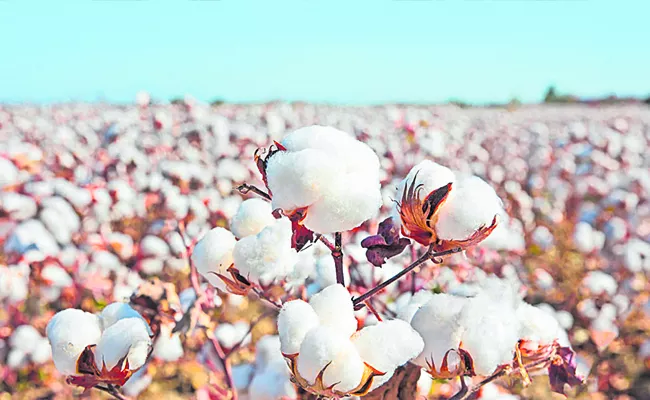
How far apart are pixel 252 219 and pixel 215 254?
0.05 meters

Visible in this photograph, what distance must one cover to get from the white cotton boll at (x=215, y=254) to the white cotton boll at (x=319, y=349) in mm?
143

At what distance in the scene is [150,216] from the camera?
8.73 feet

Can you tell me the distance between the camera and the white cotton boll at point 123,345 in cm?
54

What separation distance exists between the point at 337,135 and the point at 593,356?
2.15 m

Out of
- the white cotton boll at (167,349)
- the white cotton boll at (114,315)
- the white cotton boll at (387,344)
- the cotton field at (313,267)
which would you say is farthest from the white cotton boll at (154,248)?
the white cotton boll at (387,344)

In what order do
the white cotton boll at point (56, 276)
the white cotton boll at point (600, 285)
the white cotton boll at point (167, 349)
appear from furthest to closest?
1. the white cotton boll at point (600, 285)
2. the white cotton boll at point (56, 276)
3. the white cotton boll at point (167, 349)

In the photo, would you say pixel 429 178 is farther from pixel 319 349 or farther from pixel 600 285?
pixel 600 285

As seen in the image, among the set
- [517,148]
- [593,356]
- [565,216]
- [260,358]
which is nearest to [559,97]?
[517,148]

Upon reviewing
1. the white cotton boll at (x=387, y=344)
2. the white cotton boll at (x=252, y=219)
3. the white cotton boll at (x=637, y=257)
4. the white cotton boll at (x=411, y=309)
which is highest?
the white cotton boll at (x=252, y=219)

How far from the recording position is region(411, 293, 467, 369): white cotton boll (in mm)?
487

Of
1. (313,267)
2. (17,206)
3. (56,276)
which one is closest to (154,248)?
(56,276)

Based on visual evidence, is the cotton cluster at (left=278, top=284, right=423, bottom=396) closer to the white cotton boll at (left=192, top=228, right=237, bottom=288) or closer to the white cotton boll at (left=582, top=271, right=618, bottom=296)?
the white cotton boll at (left=192, top=228, right=237, bottom=288)

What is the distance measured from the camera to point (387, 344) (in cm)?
44

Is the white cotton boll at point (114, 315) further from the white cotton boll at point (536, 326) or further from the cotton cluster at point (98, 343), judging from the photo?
the white cotton boll at point (536, 326)
